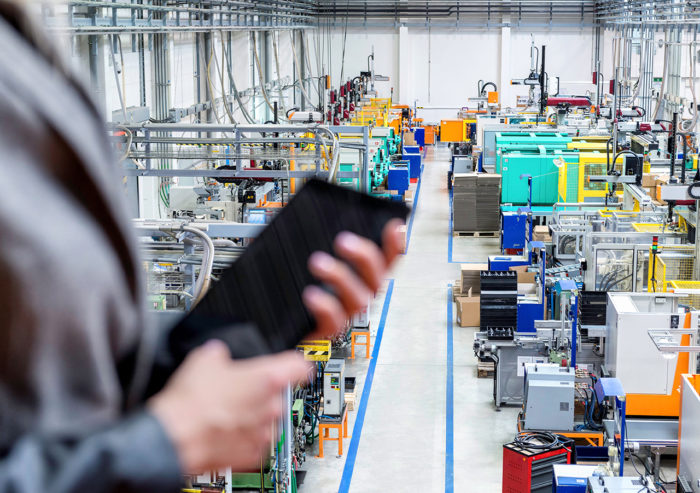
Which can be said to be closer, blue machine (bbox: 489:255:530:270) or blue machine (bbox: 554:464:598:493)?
blue machine (bbox: 554:464:598:493)

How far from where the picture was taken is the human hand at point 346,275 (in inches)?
33.6

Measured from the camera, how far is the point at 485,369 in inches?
424

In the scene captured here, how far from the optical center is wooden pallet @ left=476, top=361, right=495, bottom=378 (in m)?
10.8

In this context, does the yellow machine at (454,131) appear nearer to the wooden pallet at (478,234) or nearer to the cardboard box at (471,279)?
the wooden pallet at (478,234)

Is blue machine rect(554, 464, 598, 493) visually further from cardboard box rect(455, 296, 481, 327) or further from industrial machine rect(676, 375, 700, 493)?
cardboard box rect(455, 296, 481, 327)

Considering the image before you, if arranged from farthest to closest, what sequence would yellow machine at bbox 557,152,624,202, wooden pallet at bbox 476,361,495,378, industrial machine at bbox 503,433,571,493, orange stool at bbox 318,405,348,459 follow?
yellow machine at bbox 557,152,624,202 < wooden pallet at bbox 476,361,495,378 < orange stool at bbox 318,405,348,459 < industrial machine at bbox 503,433,571,493

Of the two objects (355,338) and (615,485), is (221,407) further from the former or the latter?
(355,338)

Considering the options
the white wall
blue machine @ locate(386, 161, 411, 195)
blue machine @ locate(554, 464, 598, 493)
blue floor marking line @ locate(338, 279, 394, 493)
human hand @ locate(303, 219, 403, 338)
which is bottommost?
blue floor marking line @ locate(338, 279, 394, 493)

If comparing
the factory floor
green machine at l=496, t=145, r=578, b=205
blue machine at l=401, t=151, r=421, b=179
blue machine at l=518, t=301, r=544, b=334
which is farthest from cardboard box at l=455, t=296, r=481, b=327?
blue machine at l=401, t=151, r=421, b=179

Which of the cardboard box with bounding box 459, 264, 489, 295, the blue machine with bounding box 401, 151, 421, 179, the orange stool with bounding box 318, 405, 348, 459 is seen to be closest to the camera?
the orange stool with bounding box 318, 405, 348, 459

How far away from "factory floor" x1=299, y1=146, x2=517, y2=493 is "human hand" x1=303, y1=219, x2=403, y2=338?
20.4ft

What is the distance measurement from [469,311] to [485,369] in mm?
1909

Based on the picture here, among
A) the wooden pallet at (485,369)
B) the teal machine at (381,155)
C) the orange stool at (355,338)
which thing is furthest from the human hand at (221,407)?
the teal machine at (381,155)

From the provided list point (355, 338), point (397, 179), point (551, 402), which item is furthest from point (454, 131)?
point (551, 402)
